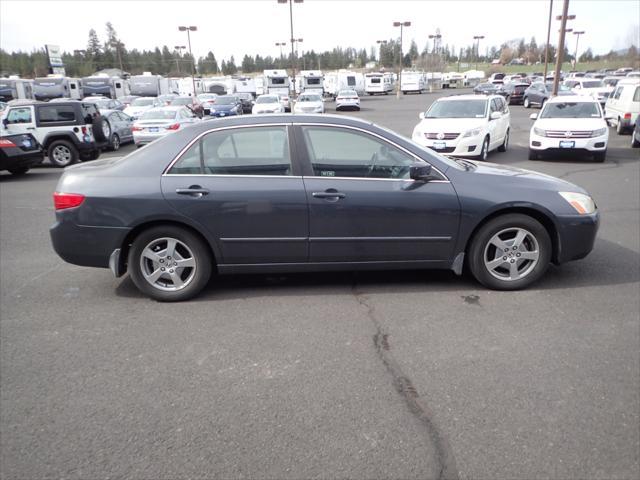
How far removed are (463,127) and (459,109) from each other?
1.47m

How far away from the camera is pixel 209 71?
13550 centimetres

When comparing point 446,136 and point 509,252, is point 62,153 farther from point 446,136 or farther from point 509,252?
point 509,252

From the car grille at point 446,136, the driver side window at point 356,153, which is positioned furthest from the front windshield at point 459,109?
the driver side window at point 356,153

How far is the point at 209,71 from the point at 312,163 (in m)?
141

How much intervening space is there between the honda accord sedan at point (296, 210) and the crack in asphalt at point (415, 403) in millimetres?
882

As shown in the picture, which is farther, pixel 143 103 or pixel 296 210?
pixel 143 103

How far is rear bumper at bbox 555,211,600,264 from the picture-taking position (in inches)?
189

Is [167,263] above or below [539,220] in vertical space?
below

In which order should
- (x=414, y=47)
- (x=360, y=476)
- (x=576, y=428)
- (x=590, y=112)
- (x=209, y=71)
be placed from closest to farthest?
1. (x=360, y=476)
2. (x=576, y=428)
3. (x=590, y=112)
4. (x=209, y=71)
5. (x=414, y=47)

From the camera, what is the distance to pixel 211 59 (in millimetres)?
143500

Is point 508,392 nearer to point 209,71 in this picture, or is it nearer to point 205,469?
point 205,469

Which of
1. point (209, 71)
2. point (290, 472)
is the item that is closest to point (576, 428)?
point (290, 472)

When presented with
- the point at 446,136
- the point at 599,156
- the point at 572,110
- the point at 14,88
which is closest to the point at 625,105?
the point at 572,110

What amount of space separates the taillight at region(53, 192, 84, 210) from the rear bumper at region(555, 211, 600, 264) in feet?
14.3
